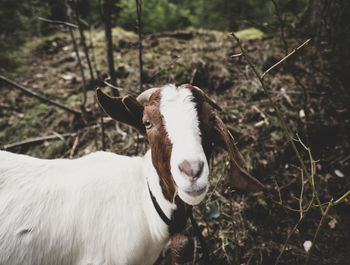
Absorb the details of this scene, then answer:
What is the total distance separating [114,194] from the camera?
6.35 ft

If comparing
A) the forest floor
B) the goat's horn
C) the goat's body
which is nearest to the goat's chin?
the goat's body

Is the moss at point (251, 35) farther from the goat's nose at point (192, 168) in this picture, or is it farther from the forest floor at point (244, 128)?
the goat's nose at point (192, 168)

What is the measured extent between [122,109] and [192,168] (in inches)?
42.2

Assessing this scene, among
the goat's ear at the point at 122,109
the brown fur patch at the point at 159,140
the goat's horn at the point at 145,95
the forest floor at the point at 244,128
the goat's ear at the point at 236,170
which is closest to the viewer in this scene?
the brown fur patch at the point at 159,140

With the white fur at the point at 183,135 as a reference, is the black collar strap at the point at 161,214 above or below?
below

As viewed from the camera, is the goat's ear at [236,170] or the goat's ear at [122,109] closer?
the goat's ear at [236,170]

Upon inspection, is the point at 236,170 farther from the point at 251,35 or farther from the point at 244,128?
the point at 251,35

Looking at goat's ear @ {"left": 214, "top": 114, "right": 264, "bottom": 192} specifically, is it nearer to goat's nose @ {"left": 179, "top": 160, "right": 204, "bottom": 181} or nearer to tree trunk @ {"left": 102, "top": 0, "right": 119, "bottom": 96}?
goat's nose @ {"left": 179, "top": 160, "right": 204, "bottom": 181}

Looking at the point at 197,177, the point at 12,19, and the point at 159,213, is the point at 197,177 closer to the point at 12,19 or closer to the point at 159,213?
the point at 159,213

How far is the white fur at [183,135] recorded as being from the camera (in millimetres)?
1253

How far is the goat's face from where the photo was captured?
4.07 ft

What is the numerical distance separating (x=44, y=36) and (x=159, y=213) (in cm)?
747

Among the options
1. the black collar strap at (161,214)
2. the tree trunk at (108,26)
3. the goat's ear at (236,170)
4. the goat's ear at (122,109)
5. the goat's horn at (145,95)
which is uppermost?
the tree trunk at (108,26)

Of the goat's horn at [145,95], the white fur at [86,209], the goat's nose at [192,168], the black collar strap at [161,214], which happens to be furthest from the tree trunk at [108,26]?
the goat's nose at [192,168]
